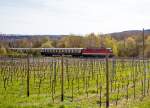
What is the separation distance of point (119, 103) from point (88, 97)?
1.75 meters

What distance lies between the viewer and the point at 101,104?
36.8 feet

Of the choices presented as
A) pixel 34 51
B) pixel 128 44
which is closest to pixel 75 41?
pixel 128 44

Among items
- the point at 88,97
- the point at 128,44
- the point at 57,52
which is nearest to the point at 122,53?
the point at 128,44

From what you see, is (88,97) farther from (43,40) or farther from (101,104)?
(43,40)

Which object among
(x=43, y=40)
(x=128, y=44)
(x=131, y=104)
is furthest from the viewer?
(x=43, y=40)

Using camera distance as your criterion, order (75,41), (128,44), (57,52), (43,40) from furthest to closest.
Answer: (43,40) → (75,41) → (128,44) → (57,52)

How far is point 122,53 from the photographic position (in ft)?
274

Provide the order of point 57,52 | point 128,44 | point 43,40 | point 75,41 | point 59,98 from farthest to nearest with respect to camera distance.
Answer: point 43,40, point 75,41, point 128,44, point 57,52, point 59,98

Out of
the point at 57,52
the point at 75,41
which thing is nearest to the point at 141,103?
the point at 57,52

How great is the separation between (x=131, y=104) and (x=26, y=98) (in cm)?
357

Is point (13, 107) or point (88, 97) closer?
point (13, 107)

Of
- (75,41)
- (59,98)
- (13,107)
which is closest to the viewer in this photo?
(13,107)

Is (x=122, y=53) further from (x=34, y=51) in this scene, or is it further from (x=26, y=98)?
(x=26, y=98)

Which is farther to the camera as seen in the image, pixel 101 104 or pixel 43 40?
pixel 43 40
